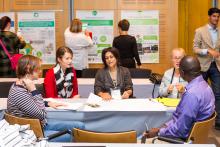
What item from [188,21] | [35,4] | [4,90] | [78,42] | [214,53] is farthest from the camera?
[188,21]

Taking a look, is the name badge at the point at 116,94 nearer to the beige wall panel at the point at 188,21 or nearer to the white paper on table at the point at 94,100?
the white paper on table at the point at 94,100

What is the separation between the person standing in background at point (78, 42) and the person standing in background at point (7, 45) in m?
1.06

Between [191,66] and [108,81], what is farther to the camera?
[108,81]

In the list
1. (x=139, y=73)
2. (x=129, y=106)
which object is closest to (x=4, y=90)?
(x=129, y=106)

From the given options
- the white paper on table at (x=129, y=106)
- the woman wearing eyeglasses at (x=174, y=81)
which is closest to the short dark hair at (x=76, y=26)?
the woman wearing eyeglasses at (x=174, y=81)

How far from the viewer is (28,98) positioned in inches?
149

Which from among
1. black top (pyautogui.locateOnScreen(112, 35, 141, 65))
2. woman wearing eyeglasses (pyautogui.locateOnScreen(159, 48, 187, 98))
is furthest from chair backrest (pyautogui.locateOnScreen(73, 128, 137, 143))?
black top (pyautogui.locateOnScreen(112, 35, 141, 65))

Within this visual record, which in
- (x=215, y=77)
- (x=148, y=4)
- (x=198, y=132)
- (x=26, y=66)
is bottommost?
(x=198, y=132)

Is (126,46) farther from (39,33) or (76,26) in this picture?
(39,33)

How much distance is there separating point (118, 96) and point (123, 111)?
77 centimetres

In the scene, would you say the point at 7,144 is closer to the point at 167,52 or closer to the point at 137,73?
the point at 137,73

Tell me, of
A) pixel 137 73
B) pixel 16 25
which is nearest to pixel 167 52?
pixel 137 73

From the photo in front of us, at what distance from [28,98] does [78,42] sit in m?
3.61

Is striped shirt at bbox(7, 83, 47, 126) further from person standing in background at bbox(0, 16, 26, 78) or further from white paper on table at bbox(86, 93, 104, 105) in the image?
person standing in background at bbox(0, 16, 26, 78)
